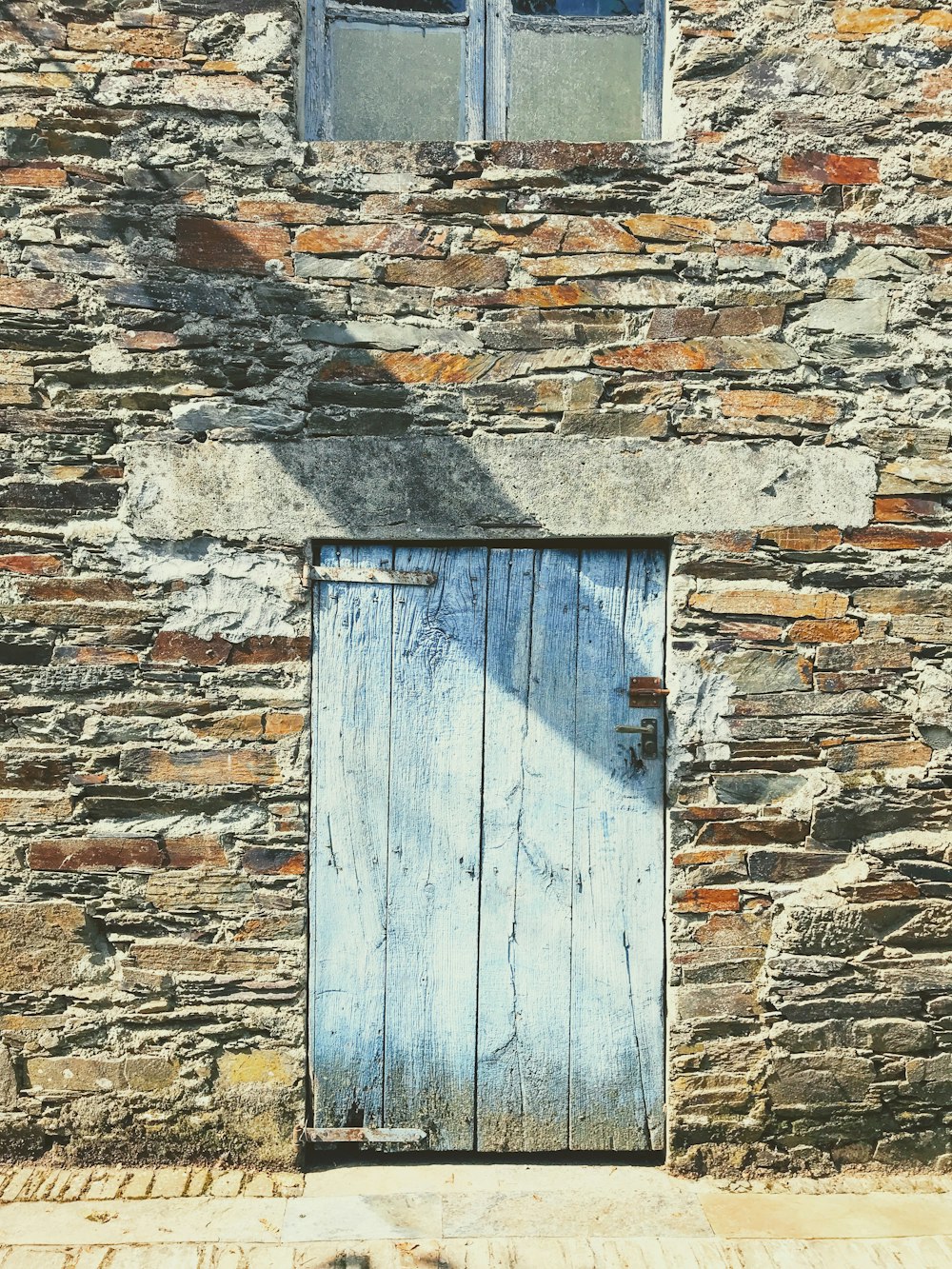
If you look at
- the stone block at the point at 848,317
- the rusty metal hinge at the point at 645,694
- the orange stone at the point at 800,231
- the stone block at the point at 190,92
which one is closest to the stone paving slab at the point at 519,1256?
the rusty metal hinge at the point at 645,694

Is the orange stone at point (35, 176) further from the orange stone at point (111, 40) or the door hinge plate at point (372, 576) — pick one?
the door hinge plate at point (372, 576)

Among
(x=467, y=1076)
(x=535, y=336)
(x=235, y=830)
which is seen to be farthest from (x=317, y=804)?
(x=535, y=336)

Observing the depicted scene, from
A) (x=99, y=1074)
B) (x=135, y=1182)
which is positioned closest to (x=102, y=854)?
(x=99, y=1074)

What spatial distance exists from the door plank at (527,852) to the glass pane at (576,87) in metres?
1.42

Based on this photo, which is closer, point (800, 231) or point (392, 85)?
point (800, 231)

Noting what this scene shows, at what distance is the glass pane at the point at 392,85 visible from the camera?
9.93 feet

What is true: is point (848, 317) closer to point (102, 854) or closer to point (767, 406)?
point (767, 406)

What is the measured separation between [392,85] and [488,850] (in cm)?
245

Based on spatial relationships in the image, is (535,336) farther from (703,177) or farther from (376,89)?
(376,89)

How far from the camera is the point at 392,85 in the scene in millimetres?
3043

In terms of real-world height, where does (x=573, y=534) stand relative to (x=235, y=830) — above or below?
above

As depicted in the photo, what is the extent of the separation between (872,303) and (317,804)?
7.27 feet

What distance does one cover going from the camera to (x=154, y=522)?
8.99 feet

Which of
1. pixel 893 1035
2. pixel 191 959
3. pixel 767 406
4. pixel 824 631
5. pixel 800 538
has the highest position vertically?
pixel 767 406
